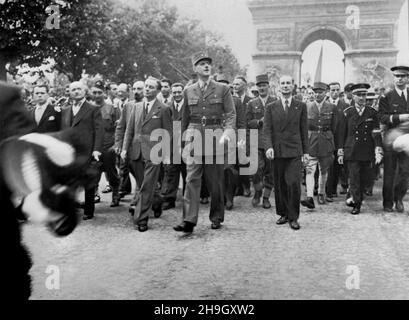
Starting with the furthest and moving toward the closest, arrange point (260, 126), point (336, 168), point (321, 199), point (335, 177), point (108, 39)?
point (108, 39)
point (336, 168)
point (335, 177)
point (260, 126)
point (321, 199)

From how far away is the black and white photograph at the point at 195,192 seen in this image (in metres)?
1.74

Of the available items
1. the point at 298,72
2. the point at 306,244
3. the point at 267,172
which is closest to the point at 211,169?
the point at 306,244

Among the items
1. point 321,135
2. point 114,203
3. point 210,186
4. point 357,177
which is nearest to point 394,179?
point 357,177

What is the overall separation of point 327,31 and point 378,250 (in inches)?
1101

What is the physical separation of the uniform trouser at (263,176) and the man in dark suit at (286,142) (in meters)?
1.20

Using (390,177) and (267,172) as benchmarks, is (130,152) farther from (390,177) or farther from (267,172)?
(390,177)

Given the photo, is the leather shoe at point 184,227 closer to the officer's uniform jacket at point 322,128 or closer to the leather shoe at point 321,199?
the leather shoe at point 321,199

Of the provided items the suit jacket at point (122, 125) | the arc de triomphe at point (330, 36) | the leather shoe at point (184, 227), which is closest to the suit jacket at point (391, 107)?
the leather shoe at point (184, 227)

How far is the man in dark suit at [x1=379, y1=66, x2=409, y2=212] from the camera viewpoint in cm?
721

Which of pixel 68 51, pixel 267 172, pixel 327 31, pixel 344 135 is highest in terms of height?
pixel 327 31

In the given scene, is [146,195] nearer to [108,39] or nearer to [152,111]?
[152,111]

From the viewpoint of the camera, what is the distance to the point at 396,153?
7.22 meters

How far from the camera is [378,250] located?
5.11m

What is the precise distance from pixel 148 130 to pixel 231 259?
2563mm
